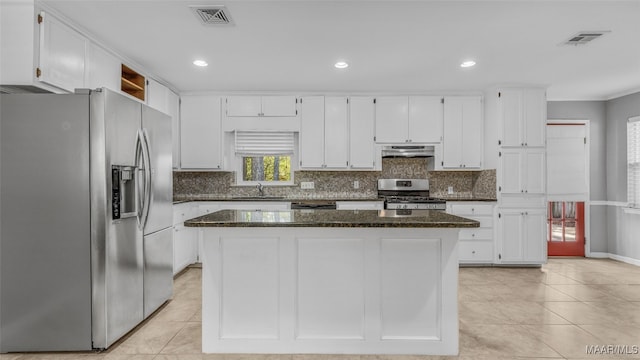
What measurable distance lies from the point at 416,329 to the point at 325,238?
858 millimetres

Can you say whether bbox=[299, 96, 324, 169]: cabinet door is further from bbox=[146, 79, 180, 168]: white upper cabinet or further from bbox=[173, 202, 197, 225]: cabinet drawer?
bbox=[146, 79, 180, 168]: white upper cabinet

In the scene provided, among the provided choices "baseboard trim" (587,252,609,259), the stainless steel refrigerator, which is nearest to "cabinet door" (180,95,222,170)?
the stainless steel refrigerator

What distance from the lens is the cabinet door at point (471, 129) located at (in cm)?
495

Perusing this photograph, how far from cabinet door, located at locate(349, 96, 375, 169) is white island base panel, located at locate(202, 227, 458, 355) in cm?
277

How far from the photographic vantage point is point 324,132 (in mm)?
4965

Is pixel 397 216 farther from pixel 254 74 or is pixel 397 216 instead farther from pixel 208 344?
pixel 254 74

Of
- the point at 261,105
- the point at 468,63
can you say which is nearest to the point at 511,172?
the point at 468,63

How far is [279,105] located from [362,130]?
1.24 m

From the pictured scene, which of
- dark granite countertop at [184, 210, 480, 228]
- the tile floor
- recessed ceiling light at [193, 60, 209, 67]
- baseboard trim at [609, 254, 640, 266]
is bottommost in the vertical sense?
the tile floor

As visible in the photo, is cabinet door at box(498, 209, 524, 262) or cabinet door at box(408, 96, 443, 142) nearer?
A: cabinet door at box(498, 209, 524, 262)

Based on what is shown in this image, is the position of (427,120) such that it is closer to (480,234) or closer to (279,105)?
(480,234)

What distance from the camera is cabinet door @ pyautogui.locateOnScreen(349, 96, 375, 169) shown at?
4.95 meters

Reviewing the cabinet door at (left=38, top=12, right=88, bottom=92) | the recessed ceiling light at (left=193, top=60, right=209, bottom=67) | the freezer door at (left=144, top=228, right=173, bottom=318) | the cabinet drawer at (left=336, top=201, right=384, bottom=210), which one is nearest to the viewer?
the cabinet door at (left=38, top=12, right=88, bottom=92)

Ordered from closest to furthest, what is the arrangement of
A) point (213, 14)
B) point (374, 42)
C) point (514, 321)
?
point (213, 14)
point (514, 321)
point (374, 42)
